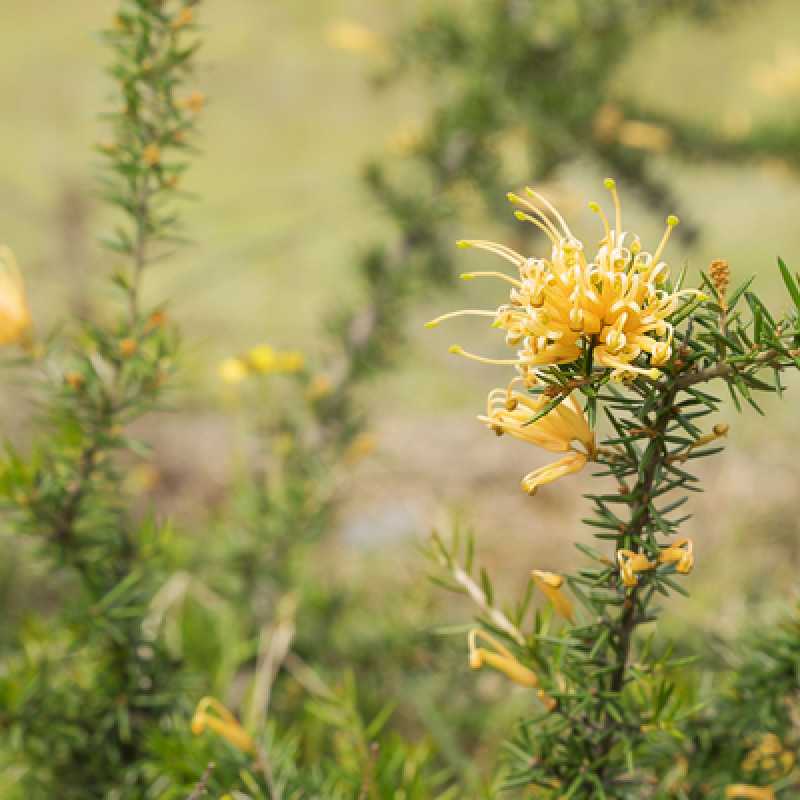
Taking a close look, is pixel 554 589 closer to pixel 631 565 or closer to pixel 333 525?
pixel 631 565

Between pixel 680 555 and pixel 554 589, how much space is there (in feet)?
0.17

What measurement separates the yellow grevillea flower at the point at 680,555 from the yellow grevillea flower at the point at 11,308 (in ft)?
1.05

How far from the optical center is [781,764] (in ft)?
0.97

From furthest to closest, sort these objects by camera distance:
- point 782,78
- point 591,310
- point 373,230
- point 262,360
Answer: point 373,230, point 782,78, point 262,360, point 591,310

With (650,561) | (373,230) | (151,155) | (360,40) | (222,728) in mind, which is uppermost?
(373,230)

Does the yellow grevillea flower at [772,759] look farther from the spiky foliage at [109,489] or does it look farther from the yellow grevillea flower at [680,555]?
the spiky foliage at [109,489]

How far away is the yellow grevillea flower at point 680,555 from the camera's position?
0.68 ft

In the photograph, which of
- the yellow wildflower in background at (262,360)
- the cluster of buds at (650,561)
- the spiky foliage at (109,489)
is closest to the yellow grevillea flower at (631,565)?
the cluster of buds at (650,561)

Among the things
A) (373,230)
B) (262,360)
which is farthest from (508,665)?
(373,230)

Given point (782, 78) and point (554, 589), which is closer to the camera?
point (554, 589)

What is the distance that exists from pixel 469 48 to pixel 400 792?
1.82ft

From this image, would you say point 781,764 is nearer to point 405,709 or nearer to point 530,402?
point 530,402

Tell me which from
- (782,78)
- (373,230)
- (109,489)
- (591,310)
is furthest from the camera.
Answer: (373,230)

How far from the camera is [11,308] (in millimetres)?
364
